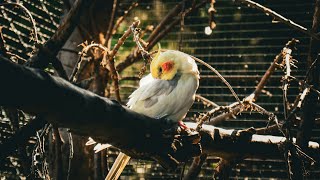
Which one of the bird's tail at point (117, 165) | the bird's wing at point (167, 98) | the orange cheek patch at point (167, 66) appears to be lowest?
the bird's tail at point (117, 165)

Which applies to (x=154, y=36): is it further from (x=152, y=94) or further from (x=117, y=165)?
(x=117, y=165)

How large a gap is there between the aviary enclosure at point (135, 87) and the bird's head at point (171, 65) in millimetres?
67

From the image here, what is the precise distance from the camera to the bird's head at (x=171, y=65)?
1564 millimetres

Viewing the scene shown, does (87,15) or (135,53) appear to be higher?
(87,15)

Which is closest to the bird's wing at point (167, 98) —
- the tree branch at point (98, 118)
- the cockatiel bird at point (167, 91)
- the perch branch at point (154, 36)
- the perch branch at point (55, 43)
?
the cockatiel bird at point (167, 91)

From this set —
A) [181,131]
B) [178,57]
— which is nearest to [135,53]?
[178,57]

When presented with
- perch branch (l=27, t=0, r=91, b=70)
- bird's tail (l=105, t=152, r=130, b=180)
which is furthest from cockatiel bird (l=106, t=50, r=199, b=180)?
perch branch (l=27, t=0, r=91, b=70)

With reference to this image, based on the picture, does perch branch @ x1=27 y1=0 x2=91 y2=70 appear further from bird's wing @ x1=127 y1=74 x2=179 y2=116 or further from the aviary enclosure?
bird's wing @ x1=127 y1=74 x2=179 y2=116

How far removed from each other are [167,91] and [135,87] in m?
0.81

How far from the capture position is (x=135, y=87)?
2.32m

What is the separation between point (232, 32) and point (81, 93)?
1751 millimetres

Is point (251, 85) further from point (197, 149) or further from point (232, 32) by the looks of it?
point (197, 149)

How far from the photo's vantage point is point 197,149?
1205 mm

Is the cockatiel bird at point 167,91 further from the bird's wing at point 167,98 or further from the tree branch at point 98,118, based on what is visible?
the tree branch at point 98,118
